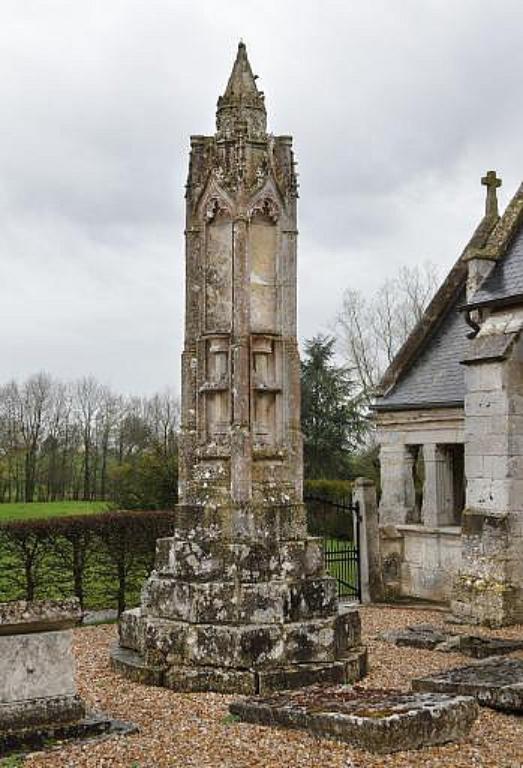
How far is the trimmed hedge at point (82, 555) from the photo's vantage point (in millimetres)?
13102

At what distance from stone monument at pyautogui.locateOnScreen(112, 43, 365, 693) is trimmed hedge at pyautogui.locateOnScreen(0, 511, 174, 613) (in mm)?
4622

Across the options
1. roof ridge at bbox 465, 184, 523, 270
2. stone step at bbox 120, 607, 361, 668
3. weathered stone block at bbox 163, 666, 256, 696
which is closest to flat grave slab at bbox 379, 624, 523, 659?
stone step at bbox 120, 607, 361, 668

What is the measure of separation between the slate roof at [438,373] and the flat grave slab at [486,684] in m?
7.48

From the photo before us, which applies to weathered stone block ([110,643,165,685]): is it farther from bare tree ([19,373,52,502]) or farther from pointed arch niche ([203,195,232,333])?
bare tree ([19,373,52,502])

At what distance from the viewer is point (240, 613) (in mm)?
7910

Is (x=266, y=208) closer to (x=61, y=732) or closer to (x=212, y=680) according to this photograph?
(x=212, y=680)

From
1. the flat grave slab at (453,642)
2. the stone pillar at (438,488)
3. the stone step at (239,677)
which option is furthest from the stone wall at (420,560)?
the stone step at (239,677)

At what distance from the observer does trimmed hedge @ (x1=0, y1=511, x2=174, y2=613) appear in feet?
43.0

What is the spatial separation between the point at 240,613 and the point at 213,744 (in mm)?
2067

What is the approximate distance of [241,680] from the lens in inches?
296

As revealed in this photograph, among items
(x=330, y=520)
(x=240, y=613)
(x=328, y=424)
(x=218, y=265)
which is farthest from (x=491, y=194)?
(x=328, y=424)

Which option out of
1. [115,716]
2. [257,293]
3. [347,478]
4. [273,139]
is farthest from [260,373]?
[347,478]

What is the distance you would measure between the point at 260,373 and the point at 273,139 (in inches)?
98.3

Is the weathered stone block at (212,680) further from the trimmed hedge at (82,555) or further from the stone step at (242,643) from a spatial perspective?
the trimmed hedge at (82,555)
